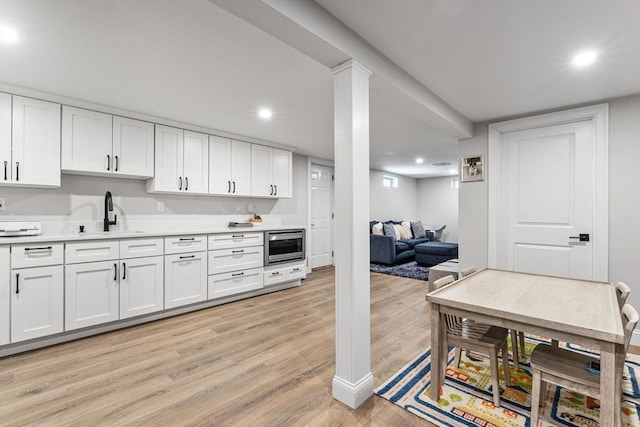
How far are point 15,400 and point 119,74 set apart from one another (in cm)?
240

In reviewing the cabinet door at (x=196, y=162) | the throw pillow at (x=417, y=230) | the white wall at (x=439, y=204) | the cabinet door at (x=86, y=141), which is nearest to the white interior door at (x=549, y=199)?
the cabinet door at (x=196, y=162)

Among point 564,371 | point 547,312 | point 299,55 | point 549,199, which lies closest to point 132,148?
point 299,55

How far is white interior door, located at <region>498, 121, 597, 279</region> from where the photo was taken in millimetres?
2975

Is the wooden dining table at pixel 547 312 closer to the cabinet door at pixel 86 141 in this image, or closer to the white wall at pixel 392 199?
the cabinet door at pixel 86 141

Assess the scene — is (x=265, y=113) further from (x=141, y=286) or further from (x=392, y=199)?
(x=392, y=199)

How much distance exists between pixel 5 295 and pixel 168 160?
6.36 ft

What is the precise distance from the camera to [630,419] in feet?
5.56

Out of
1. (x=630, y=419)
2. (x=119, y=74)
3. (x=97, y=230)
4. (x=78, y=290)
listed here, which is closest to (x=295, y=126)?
(x=119, y=74)

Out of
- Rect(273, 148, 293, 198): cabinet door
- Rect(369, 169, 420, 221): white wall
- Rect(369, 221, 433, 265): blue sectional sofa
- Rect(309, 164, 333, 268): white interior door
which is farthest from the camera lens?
Rect(369, 169, 420, 221): white wall

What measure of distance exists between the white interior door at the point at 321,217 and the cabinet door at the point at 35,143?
383cm

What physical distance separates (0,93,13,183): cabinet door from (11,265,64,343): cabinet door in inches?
34.6

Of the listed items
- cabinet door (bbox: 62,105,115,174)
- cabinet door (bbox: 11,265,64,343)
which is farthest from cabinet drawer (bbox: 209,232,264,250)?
cabinet door (bbox: 11,265,64,343)

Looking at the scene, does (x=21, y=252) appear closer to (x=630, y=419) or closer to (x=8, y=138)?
(x=8, y=138)

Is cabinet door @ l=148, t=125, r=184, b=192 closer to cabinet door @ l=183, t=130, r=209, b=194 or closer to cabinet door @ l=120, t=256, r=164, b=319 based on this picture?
cabinet door @ l=183, t=130, r=209, b=194
